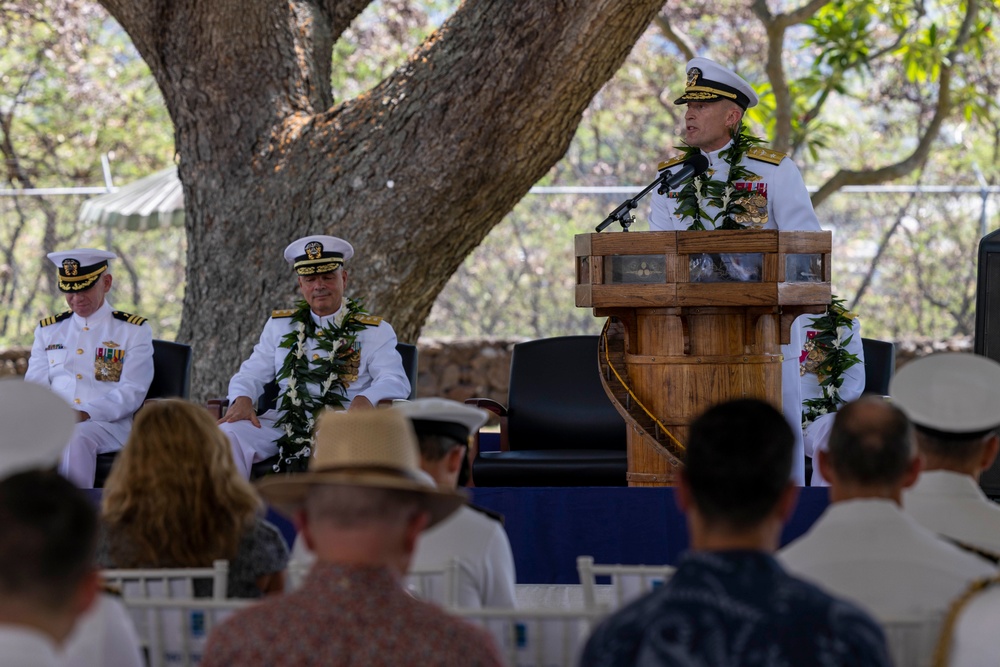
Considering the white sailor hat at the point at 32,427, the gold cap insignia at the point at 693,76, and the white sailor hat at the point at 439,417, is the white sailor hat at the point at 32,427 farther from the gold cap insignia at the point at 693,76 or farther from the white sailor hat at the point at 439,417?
the gold cap insignia at the point at 693,76

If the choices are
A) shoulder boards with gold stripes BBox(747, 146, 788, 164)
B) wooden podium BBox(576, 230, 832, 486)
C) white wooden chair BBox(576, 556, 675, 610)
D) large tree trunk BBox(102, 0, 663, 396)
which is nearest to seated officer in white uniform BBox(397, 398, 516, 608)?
white wooden chair BBox(576, 556, 675, 610)

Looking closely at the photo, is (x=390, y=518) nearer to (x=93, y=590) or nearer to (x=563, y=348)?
(x=93, y=590)

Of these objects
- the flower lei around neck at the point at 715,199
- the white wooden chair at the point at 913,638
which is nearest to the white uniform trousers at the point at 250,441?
the flower lei around neck at the point at 715,199

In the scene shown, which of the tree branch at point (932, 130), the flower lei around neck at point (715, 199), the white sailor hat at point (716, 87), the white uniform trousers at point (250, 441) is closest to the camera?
the flower lei around neck at point (715, 199)

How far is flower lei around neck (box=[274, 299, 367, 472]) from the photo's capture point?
5672 mm

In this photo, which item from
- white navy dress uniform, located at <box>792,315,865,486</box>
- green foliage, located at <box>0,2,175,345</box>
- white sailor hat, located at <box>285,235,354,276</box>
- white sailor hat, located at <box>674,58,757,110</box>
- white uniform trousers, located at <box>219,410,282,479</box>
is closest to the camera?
white sailor hat, located at <box>674,58,757,110</box>

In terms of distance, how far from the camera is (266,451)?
5.69 meters

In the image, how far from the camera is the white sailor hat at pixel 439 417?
2.77 m

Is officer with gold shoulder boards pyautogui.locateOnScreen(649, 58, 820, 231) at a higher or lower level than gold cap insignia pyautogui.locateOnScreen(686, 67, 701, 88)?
lower

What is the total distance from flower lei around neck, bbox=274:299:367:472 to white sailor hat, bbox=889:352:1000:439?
354 cm

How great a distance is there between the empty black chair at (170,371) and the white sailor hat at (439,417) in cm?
348

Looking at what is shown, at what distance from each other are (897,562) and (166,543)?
55.9 inches

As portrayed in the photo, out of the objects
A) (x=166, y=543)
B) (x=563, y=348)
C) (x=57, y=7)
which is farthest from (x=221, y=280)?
(x=57, y=7)

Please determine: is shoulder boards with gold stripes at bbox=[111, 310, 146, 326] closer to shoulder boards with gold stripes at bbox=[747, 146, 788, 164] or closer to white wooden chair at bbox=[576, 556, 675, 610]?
shoulder boards with gold stripes at bbox=[747, 146, 788, 164]
